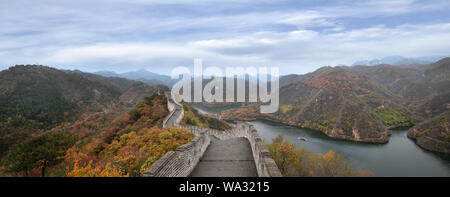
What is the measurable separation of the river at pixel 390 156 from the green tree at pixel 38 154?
4683 cm

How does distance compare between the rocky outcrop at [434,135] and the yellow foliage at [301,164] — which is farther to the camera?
the rocky outcrop at [434,135]

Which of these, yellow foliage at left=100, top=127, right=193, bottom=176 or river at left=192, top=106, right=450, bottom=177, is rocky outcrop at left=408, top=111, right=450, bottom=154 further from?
yellow foliage at left=100, top=127, right=193, bottom=176

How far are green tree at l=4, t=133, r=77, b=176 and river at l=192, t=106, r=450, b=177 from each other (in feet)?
154

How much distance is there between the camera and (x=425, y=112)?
301ft

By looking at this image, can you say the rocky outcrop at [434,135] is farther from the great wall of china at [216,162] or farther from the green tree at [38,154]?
the green tree at [38,154]

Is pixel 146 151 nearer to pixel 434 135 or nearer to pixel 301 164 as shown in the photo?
pixel 301 164

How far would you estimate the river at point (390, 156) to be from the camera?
41000mm

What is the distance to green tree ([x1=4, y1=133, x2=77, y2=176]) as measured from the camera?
29.8 feet

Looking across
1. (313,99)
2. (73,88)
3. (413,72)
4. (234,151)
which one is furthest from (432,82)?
(73,88)

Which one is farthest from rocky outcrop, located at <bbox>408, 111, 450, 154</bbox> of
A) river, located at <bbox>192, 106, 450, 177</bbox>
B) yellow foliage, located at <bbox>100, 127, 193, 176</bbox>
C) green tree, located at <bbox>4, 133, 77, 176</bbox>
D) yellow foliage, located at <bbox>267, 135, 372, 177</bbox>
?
green tree, located at <bbox>4, 133, 77, 176</bbox>

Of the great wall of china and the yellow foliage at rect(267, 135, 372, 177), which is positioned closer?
the great wall of china

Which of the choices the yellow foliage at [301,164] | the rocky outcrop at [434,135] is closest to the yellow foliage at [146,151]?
the yellow foliage at [301,164]
